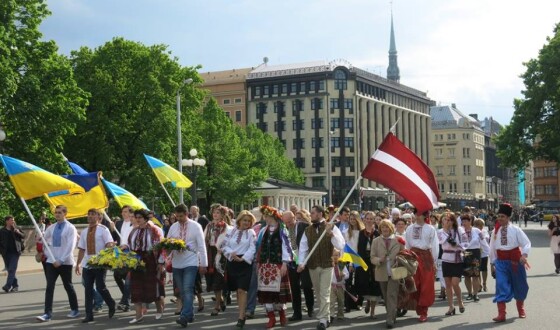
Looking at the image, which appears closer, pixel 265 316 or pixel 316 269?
pixel 316 269

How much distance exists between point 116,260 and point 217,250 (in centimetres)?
221

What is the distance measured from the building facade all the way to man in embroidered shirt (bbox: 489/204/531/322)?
106m

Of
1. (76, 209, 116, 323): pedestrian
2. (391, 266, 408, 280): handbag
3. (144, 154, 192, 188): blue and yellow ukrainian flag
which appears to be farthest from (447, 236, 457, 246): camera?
(144, 154, 192, 188): blue and yellow ukrainian flag

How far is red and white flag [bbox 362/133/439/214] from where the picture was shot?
1435cm

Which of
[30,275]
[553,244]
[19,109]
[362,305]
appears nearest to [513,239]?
[362,305]

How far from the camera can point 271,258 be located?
13297 millimetres

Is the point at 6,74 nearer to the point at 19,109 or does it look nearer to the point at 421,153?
the point at 19,109

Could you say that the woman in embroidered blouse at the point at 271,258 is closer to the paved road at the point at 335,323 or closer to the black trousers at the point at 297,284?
the paved road at the point at 335,323

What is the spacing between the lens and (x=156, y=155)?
51031mm

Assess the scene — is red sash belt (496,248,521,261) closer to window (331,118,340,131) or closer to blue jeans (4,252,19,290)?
blue jeans (4,252,19,290)

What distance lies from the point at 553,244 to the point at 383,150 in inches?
529

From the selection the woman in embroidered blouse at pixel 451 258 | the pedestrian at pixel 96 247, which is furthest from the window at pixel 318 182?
the pedestrian at pixel 96 247

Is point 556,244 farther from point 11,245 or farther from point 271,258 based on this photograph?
point 11,245

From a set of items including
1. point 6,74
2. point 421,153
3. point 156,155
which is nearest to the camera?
point 6,74
